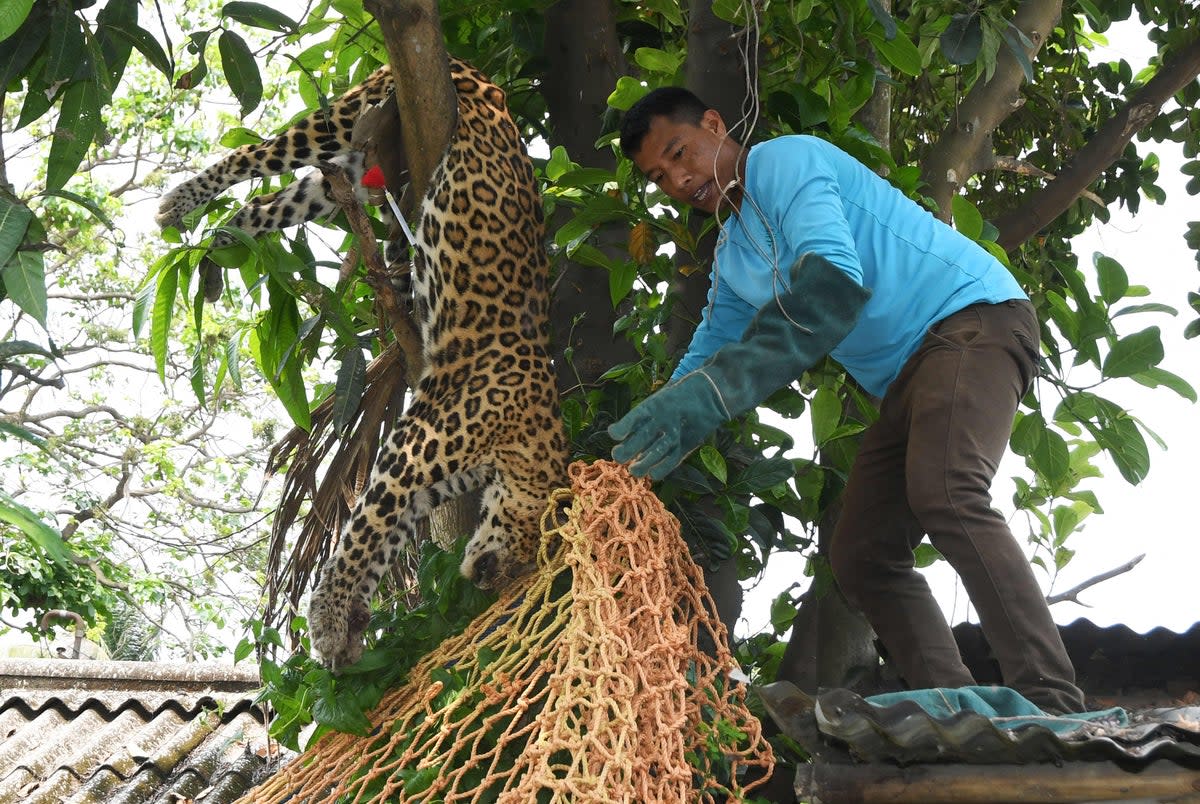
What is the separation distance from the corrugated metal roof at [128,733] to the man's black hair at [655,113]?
221cm

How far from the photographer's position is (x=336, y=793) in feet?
8.89

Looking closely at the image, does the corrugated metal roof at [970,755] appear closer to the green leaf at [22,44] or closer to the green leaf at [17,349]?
the green leaf at [17,349]

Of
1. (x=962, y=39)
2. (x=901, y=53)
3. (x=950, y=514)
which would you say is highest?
(x=901, y=53)

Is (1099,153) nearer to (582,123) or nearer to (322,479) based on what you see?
(582,123)

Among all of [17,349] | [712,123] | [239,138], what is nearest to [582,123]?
[239,138]

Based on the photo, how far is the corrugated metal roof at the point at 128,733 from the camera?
14.5 feet

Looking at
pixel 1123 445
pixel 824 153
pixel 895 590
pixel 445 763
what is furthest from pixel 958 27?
pixel 445 763

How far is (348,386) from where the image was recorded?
3.69 metres

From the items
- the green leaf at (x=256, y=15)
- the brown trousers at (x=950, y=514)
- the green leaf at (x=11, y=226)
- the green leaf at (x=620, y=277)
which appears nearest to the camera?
the green leaf at (x=11, y=226)

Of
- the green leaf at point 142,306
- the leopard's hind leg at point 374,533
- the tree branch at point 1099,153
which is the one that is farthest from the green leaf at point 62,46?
the tree branch at point 1099,153

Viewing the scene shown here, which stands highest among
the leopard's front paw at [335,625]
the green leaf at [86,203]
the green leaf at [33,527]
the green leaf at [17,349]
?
the green leaf at [86,203]

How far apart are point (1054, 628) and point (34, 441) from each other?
2004 millimetres

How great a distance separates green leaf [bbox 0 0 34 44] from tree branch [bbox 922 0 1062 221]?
2.70m

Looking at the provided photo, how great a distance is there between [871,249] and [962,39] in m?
0.82
